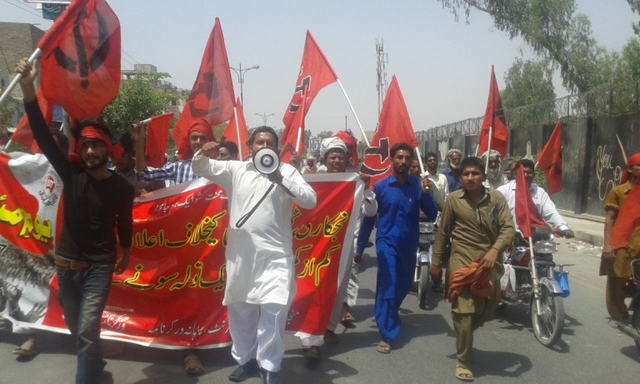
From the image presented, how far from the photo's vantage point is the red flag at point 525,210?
591cm

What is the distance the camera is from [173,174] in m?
5.48

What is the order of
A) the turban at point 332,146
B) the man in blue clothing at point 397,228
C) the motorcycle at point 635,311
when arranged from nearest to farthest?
1. the motorcycle at point 635,311
2. the man in blue clothing at point 397,228
3. the turban at point 332,146

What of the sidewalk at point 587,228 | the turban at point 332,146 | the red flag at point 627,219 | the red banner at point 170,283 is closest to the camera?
the red banner at point 170,283

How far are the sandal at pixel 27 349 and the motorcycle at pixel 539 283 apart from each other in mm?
4120

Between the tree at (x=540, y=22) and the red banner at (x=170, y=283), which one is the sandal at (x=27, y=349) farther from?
the tree at (x=540, y=22)

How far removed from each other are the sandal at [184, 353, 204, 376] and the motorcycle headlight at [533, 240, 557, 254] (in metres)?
3.30

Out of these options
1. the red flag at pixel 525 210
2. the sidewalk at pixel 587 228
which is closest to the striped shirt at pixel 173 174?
the red flag at pixel 525 210

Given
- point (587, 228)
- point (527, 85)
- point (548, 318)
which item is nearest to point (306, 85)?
point (548, 318)

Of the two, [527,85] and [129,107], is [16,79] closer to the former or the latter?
[129,107]

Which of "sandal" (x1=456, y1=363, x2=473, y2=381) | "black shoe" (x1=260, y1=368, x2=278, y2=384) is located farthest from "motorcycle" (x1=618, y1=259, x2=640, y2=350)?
"black shoe" (x1=260, y1=368, x2=278, y2=384)

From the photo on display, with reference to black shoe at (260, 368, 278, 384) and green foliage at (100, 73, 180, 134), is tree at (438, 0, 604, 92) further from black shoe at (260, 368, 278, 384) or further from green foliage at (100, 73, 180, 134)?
black shoe at (260, 368, 278, 384)

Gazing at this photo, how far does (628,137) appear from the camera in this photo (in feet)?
45.7

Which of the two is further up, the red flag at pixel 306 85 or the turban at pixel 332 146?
the red flag at pixel 306 85

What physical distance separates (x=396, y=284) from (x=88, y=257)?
263 centimetres
